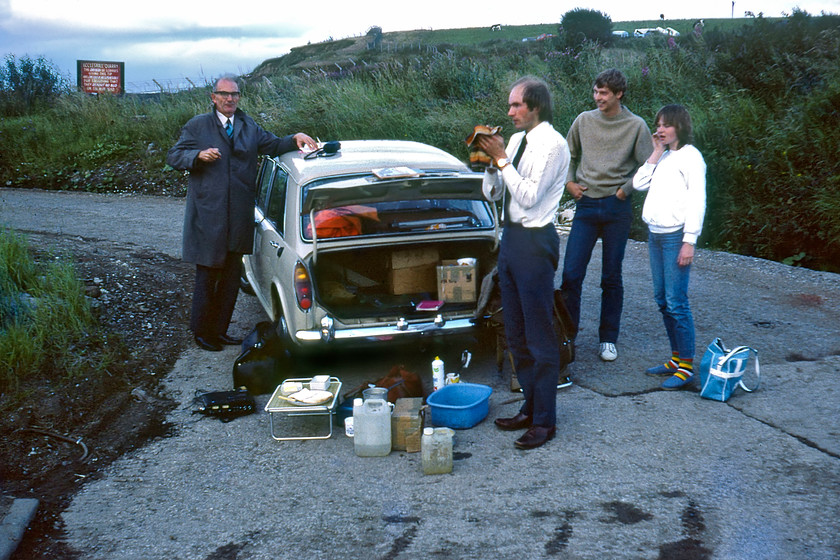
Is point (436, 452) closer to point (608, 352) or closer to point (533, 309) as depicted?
point (533, 309)

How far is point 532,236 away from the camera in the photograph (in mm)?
4621

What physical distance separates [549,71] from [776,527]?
14078 mm

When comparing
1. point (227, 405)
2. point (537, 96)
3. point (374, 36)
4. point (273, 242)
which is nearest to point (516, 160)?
point (537, 96)

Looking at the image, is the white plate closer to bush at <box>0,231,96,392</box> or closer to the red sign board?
bush at <box>0,231,96,392</box>

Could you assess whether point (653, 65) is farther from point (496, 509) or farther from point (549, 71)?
point (496, 509)

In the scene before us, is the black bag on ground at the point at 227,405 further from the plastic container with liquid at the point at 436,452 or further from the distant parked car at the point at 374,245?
the plastic container with liquid at the point at 436,452

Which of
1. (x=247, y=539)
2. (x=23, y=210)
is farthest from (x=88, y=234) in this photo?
(x=247, y=539)

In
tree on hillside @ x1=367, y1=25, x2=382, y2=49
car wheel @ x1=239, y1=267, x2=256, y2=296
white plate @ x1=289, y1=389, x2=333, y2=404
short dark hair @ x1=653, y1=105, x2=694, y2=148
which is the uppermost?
tree on hillside @ x1=367, y1=25, x2=382, y2=49

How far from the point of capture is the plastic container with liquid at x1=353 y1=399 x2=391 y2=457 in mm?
4836

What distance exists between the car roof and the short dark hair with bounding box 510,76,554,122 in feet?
5.18

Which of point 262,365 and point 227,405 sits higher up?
point 262,365

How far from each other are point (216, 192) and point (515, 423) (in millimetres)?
3174

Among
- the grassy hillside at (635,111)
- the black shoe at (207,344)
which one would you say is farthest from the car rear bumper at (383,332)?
the grassy hillside at (635,111)

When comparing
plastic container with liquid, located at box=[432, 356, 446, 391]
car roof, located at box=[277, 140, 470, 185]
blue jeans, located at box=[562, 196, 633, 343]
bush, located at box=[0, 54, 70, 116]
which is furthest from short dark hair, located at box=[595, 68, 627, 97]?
bush, located at box=[0, 54, 70, 116]
